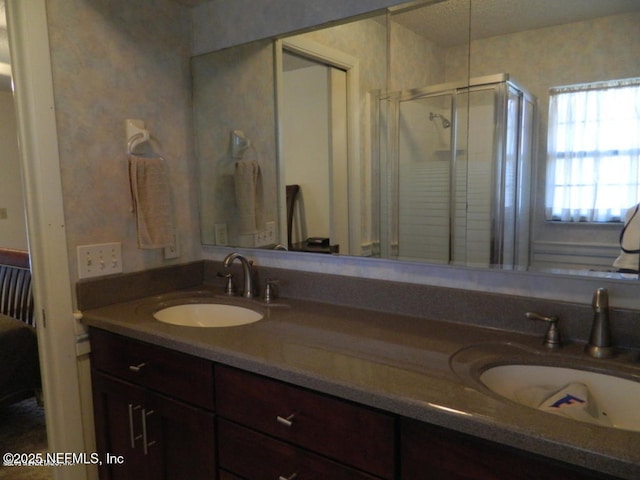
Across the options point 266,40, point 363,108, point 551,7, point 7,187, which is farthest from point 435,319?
point 7,187

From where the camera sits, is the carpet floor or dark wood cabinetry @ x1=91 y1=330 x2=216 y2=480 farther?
the carpet floor

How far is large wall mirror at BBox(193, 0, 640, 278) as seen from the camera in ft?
3.83

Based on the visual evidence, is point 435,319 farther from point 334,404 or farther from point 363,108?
point 363,108

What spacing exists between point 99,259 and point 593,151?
5.13 ft

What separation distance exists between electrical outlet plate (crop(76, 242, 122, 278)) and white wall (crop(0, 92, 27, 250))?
3.73 meters

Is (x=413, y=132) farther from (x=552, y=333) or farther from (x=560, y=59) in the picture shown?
(x=552, y=333)

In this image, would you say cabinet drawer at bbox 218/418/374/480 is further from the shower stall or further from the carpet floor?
→ the carpet floor

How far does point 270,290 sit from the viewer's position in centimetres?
167

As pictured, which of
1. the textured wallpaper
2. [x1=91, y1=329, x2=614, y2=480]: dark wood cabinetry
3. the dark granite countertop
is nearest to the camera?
the dark granite countertop

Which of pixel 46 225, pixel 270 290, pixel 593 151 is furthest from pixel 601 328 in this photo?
pixel 46 225

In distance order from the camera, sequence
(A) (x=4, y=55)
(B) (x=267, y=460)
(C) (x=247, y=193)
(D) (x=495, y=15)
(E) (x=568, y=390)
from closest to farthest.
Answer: (E) (x=568, y=390), (B) (x=267, y=460), (D) (x=495, y=15), (C) (x=247, y=193), (A) (x=4, y=55)

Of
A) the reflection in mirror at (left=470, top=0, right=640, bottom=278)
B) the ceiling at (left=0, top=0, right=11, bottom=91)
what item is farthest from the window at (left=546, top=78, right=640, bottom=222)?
the ceiling at (left=0, top=0, right=11, bottom=91)

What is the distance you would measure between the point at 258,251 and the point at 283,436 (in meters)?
0.86

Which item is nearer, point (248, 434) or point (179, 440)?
point (248, 434)
